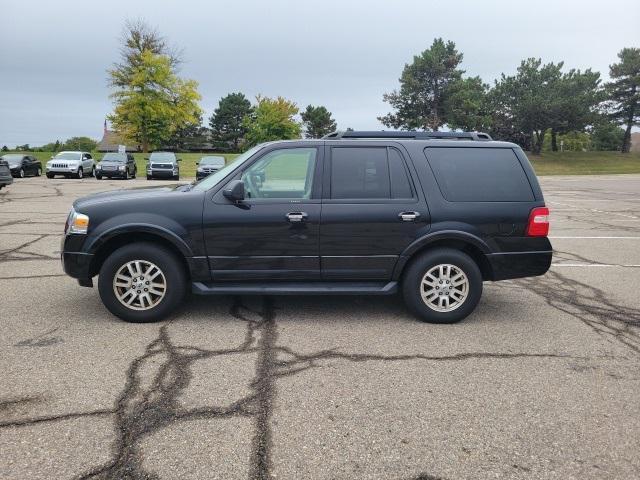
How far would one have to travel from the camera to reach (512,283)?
6.61 metres

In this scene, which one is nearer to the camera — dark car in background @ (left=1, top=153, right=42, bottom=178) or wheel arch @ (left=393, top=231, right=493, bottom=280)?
wheel arch @ (left=393, top=231, right=493, bottom=280)

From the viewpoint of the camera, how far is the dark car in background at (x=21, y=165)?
28.9 meters

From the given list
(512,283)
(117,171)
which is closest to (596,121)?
(117,171)

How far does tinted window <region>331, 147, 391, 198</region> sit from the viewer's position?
4.87 metres

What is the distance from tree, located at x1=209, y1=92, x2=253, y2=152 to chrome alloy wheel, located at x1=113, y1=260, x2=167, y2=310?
→ 80656 millimetres

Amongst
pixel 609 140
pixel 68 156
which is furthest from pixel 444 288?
pixel 609 140

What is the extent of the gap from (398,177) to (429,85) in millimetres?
63029

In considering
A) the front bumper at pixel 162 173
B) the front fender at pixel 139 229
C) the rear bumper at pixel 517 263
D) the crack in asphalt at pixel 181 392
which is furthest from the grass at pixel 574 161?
the crack in asphalt at pixel 181 392

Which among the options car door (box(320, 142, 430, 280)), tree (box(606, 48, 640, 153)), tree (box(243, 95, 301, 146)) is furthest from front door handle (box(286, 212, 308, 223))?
tree (box(606, 48, 640, 153))

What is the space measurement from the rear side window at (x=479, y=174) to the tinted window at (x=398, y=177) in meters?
0.29

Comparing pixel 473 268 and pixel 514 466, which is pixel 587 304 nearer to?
pixel 473 268

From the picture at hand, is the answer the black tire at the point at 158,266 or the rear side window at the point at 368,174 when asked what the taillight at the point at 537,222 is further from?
the black tire at the point at 158,266

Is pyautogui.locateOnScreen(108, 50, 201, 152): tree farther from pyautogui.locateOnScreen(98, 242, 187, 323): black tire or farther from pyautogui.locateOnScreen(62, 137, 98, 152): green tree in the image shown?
pyautogui.locateOnScreen(98, 242, 187, 323): black tire

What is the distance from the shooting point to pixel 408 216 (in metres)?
4.80
